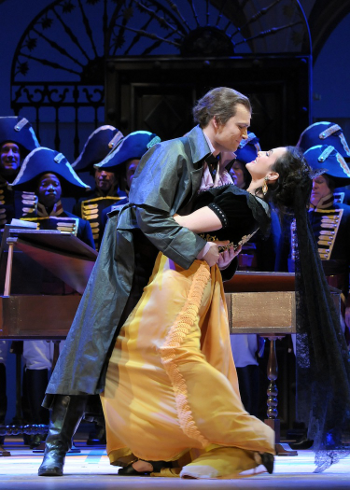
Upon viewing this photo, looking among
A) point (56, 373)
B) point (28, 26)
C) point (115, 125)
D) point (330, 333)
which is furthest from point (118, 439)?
point (28, 26)

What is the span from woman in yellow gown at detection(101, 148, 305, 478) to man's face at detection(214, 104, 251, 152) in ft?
0.51

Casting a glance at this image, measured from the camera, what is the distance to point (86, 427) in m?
7.08

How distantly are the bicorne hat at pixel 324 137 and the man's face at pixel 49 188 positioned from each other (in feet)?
6.40

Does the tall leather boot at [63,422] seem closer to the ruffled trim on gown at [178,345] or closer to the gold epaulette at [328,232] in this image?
the ruffled trim on gown at [178,345]

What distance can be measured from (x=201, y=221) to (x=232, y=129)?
435 millimetres

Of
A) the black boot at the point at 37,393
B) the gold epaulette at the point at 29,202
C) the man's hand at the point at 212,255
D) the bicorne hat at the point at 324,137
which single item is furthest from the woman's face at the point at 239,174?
the man's hand at the point at 212,255

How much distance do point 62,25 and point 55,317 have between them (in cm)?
599

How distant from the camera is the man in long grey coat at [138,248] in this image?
3.39 meters

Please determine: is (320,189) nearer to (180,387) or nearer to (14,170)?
(14,170)

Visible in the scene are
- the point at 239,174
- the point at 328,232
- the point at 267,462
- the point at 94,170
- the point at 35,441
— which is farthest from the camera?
the point at 94,170

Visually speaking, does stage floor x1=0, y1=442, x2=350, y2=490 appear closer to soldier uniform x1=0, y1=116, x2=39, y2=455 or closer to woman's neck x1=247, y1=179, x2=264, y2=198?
woman's neck x1=247, y1=179, x2=264, y2=198

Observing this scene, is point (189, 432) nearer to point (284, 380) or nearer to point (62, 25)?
point (284, 380)

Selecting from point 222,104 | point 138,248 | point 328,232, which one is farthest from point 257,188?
point 328,232

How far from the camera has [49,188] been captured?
656 cm
